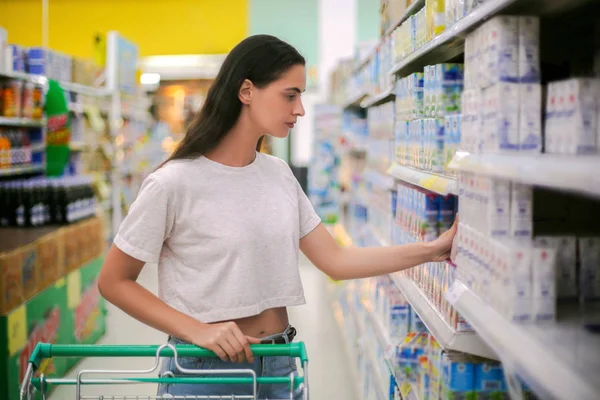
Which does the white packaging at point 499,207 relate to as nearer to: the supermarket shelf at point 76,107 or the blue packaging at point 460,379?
the blue packaging at point 460,379

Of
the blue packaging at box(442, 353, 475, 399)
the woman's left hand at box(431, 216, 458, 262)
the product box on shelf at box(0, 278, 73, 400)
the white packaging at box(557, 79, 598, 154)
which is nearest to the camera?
the white packaging at box(557, 79, 598, 154)

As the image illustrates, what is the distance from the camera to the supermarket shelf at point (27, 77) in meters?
5.52

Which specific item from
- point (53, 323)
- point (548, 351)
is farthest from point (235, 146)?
point (53, 323)

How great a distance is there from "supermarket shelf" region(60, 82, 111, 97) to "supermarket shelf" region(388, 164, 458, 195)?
215 inches

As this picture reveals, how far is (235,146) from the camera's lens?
79.0 inches

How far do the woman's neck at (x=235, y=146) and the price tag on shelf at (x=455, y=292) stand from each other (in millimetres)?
Result: 711

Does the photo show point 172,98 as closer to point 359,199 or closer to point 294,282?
point 359,199

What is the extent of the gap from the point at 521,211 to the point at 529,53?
1.17 ft

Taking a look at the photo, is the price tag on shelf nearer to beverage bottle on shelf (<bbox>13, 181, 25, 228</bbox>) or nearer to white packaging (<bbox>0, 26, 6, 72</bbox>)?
beverage bottle on shelf (<bbox>13, 181, 25, 228</bbox>)

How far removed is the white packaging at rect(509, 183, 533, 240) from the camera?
151cm

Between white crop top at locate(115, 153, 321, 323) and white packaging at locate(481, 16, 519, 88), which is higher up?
white packaging at locate(481, 16, 519, 88)

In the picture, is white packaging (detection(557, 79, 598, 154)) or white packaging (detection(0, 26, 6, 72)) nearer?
white packaging (detection(557, 79, 598, 154))

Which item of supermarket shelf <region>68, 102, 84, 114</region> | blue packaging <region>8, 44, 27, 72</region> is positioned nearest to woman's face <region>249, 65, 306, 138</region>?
blue packaging <region>8, 44, 27, 72</region>

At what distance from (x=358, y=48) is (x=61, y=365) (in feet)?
11.0
